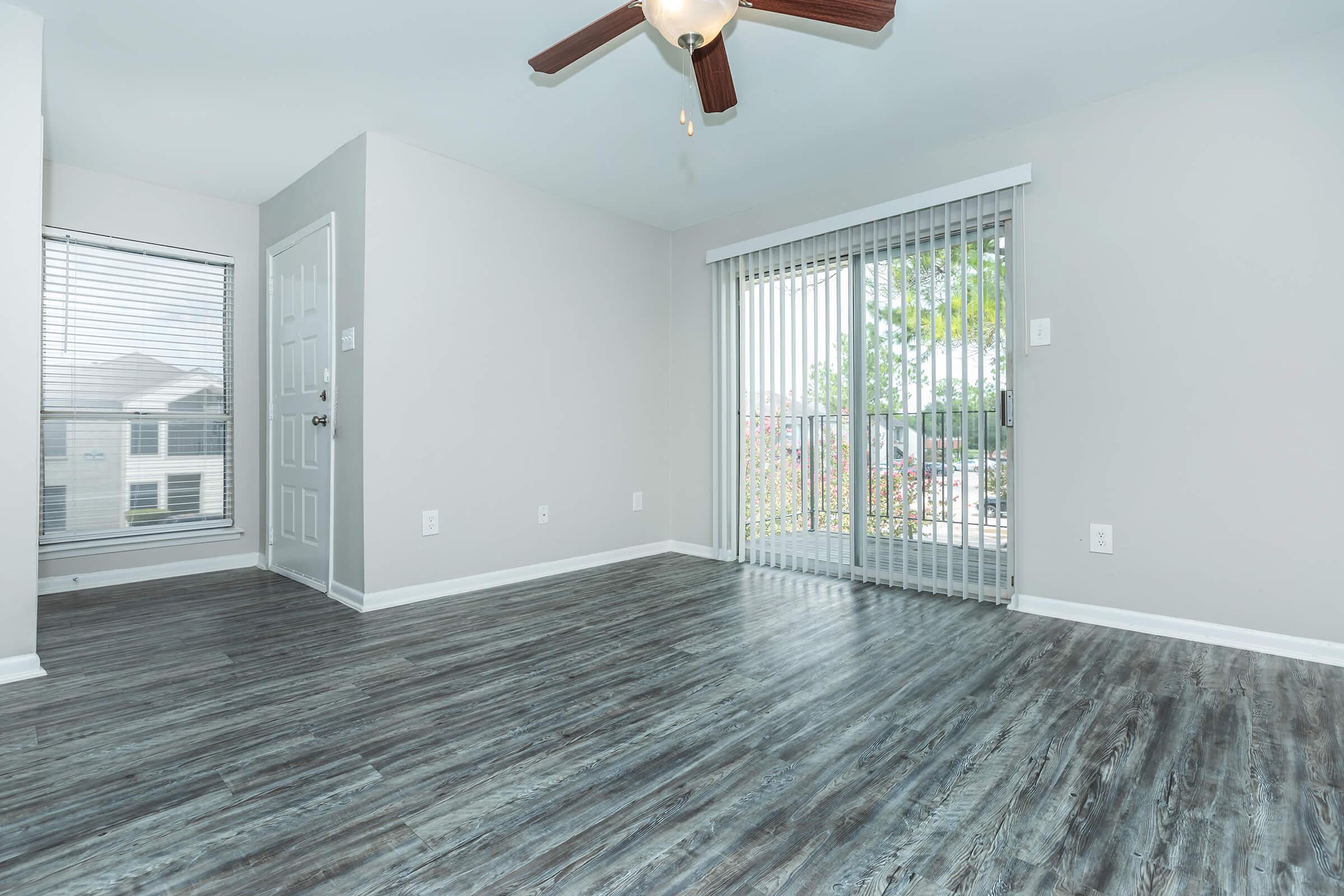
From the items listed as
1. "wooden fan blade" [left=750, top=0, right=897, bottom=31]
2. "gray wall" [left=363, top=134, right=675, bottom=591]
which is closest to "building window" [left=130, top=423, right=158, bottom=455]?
"gray wall" [left=363, top=134, right=675, bottom=591]

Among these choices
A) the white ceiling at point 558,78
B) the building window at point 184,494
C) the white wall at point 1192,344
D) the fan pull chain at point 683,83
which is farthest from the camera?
the building window at point 184,494

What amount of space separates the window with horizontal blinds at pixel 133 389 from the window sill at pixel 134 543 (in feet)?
0.11

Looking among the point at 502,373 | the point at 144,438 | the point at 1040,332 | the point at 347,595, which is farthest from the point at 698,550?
the point at 144,438

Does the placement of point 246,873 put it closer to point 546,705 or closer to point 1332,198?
point 546,705

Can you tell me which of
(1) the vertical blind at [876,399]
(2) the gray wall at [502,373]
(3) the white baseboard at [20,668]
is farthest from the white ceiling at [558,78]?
(3) the white baseboard at [20,668]

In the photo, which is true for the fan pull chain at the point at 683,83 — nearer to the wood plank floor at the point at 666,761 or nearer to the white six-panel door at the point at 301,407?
the white six-panel door at the point at 301,407

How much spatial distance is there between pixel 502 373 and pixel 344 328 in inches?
33.9

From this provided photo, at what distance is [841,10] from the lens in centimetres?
188

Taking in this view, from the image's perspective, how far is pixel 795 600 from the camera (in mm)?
3418

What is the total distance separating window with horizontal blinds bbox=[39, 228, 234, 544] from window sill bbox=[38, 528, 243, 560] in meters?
0.03

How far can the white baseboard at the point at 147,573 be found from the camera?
3.61m

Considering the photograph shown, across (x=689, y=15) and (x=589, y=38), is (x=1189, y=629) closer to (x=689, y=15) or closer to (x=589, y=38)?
(x=689, y=15)

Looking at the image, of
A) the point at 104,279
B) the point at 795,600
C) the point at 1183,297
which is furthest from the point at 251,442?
the point at 1183,297

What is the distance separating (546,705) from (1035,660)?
1.85 metres
